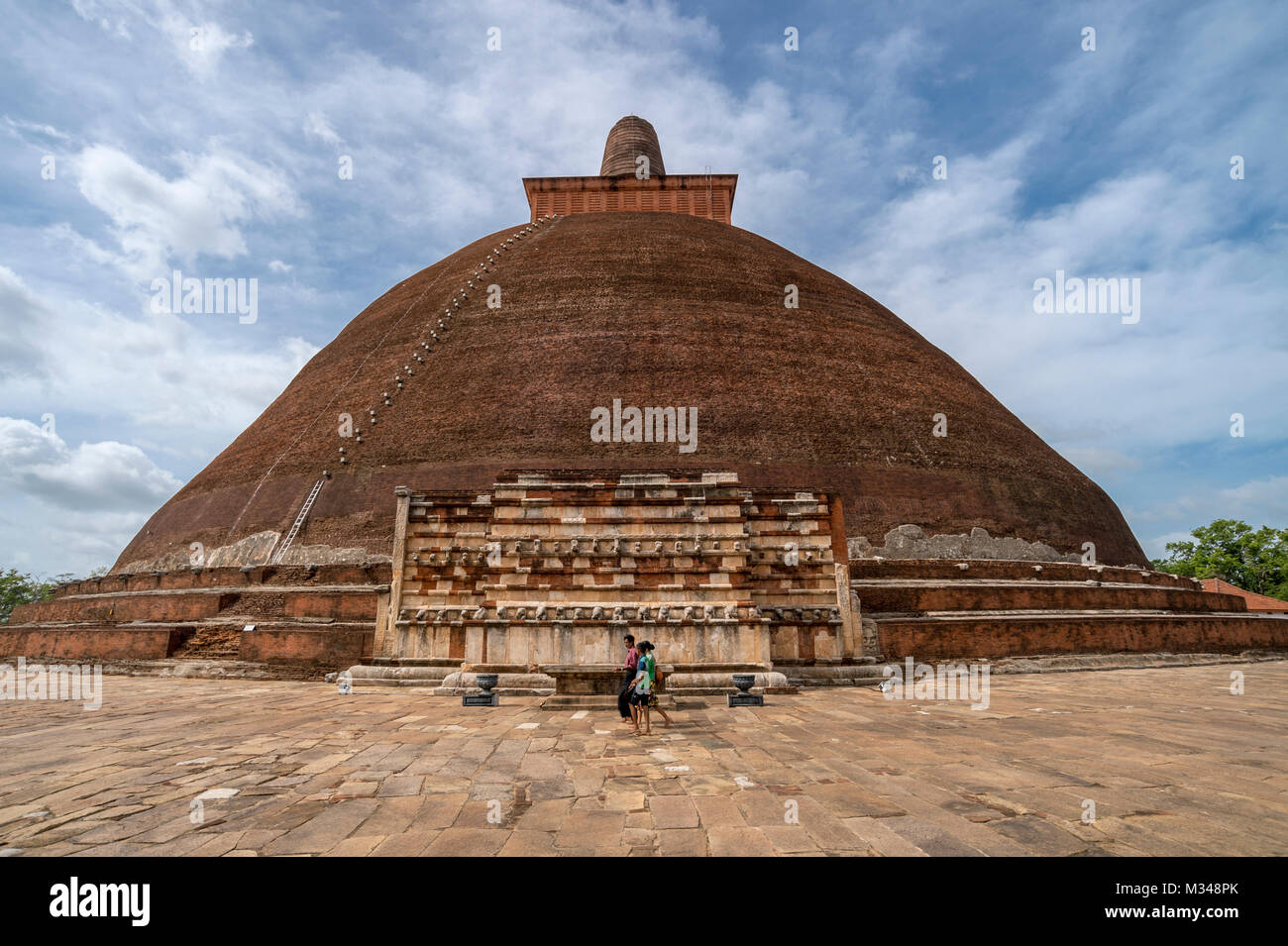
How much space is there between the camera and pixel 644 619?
26.9ft

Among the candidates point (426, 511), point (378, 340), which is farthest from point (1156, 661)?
point (378, 340)

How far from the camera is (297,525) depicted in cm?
1477

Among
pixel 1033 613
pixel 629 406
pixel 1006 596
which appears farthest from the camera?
pixel 629 406

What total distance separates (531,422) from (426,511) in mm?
5155

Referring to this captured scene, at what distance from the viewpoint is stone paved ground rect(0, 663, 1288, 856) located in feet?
9.41

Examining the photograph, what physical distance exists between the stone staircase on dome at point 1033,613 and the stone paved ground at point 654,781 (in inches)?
131

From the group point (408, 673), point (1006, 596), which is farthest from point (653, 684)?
point (1006, 596)

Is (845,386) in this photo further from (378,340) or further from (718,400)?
(378,340)

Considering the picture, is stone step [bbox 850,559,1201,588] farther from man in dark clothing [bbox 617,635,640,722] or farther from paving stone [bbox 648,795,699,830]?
paving stone [bbox 648,795,699,830]

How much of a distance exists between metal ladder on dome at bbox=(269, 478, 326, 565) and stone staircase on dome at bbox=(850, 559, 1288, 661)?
39.7ft

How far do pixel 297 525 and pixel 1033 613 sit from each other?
15.5 metres

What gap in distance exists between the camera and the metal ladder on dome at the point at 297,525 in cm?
1430

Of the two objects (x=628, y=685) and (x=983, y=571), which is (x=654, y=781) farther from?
(x=983, y=571)
